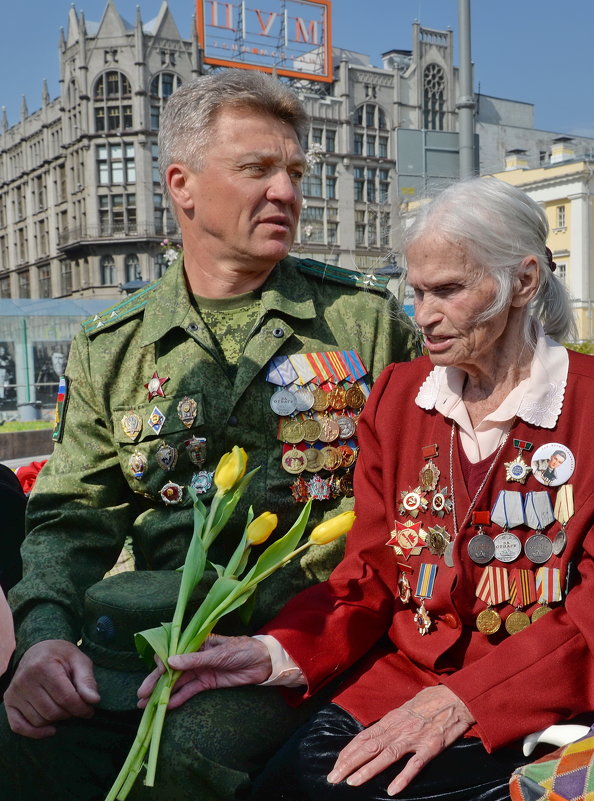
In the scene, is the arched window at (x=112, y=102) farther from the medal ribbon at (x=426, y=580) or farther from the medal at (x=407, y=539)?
the medal ribbon at (x=426, y=580)

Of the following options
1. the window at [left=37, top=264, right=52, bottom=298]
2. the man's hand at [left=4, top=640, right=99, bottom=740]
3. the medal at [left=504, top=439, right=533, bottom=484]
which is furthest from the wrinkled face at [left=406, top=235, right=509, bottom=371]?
the window at [left=37, top=264, right=52, bottom=298]

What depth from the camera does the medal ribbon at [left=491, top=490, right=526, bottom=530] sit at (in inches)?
92.4

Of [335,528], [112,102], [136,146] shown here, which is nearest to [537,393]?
[335,528]

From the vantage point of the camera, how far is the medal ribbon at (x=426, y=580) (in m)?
2.41

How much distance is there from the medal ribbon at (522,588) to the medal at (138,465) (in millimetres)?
1258

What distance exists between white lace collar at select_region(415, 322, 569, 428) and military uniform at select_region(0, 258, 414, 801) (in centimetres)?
64

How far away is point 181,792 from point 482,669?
767 mm

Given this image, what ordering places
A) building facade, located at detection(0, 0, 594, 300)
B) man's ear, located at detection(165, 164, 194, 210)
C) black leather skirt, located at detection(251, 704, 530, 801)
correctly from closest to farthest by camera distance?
black leather skirt, located at detection(251, 704, 530, 801)
man's ear, located at detection(165, 164, 194, 210)
building facade, located at detection(0, 0, 594, 300)

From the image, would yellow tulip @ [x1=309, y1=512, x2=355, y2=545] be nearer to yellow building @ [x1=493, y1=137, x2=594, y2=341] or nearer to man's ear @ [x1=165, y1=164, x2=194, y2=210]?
man's ear @ [x1=165, y1=164, x2=194, y2=210]

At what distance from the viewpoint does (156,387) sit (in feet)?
10.2

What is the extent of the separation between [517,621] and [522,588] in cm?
8

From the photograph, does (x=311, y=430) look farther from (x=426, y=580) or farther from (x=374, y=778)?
(x=374, y=778)

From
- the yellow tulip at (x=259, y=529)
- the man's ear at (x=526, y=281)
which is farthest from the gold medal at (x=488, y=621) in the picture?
the man's ear at (x=526, y=281)

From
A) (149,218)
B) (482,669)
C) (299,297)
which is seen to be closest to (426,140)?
(299,297)
